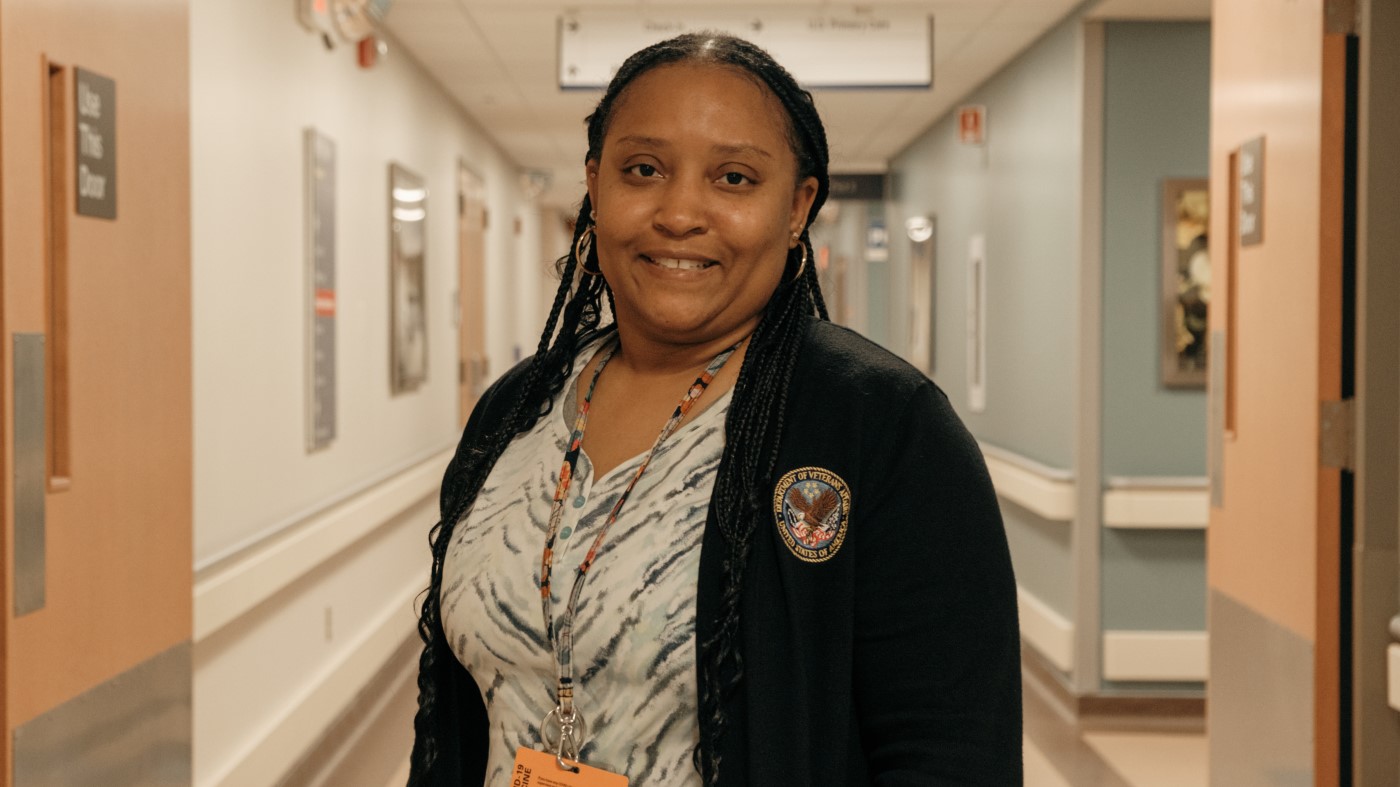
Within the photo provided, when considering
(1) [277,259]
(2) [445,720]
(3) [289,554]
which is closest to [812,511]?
(2) [445,720]

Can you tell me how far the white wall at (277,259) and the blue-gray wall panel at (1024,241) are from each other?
2.99 m

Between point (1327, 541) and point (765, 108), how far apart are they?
1.98m

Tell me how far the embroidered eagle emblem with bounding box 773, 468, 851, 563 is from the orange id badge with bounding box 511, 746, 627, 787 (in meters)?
0.26

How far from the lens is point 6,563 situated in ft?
6.38

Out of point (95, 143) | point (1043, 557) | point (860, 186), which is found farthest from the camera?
point (860, 186)

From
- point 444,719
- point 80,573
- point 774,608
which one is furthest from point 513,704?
point 80,573

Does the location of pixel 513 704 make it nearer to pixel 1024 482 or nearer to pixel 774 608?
pixel 774 608

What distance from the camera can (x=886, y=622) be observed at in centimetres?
112

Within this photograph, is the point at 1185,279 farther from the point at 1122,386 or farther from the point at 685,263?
the point at 685,263

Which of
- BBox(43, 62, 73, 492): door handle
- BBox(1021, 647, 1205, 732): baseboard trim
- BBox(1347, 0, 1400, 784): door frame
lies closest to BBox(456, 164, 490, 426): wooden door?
BBox(1021, 647, 1205, 732): baseboard trim

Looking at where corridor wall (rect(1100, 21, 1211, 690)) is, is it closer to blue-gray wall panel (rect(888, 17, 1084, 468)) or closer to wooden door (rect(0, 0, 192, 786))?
blue-gray wall panel (rect(888, 17, 1084, 468))

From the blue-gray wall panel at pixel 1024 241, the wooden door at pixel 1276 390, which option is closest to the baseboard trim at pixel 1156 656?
the blue-gray wall panel at pixel 1024 241

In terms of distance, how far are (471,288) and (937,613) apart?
7566mm

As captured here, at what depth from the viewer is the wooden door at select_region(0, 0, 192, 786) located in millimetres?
1983
